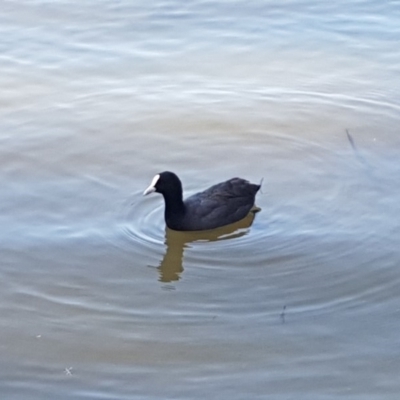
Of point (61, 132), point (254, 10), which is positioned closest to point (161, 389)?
point (61, 132)

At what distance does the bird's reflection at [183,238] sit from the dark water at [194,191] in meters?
0.02

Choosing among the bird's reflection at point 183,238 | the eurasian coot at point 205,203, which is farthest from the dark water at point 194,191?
the eurasian coot at point 205,203

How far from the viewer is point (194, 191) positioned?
9828 mm

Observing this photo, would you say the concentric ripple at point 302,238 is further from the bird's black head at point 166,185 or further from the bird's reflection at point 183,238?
the bird's black head at point 166,185

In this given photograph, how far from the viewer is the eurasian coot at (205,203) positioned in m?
9.03

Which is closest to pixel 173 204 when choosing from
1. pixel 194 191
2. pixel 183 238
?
pixel 183 238

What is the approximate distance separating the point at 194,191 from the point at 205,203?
598mm

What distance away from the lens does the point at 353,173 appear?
9938 mm

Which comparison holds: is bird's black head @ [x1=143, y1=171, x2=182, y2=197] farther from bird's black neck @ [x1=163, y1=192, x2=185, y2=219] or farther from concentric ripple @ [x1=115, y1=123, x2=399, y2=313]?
concentric ripple @ [x1=115, y1=123, x2=399, y2=313]

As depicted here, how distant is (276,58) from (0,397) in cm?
730

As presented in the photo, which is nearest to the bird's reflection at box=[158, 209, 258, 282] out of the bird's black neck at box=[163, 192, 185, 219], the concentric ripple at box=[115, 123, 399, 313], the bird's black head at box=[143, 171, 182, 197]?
the concentric ripple at box=[115, 123, 399, 313]

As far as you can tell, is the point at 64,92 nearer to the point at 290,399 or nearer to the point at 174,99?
the point at 174,99

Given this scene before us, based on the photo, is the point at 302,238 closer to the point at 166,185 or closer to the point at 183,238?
the point at 183,238

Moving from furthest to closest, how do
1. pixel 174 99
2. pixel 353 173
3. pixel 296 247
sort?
pixel 174 99, pixel 353 173, pixel 296 247
